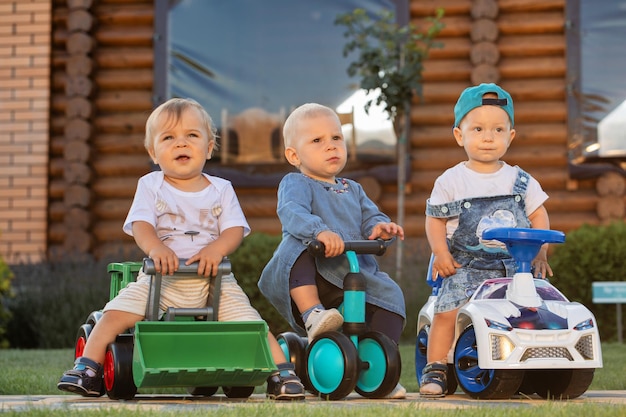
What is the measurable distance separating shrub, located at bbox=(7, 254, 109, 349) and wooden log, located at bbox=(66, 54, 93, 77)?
213 cm

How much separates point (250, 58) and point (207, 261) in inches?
290

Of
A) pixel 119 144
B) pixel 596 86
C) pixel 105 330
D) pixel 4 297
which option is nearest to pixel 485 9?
pixel 596 86

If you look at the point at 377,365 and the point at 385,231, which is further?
the point at 385,231

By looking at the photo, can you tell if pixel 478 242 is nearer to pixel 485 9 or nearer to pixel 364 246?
pixel 364 246

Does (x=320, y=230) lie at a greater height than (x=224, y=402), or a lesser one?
greater

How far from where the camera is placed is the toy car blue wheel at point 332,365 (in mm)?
3854

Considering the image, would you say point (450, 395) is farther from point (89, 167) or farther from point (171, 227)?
point (89, 167)

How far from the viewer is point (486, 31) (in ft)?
34.8

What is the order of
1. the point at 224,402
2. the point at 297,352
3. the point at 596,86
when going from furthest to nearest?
1. the point at 596,86
2. the point at 297,352
3. the point at 224,402

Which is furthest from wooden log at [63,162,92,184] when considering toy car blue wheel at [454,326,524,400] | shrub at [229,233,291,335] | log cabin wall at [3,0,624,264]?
toy car blue wheel at [454,326,524,400]

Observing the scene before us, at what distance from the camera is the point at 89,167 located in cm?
1106

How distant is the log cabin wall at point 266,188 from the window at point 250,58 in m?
0.33

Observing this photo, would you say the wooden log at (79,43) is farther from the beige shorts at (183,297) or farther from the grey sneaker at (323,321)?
the grey sneaker at (323,321)

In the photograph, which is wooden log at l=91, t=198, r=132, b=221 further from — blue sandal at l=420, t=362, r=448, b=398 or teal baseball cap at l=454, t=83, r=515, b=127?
blue sandal at l=420, t=362, r=448, b=398
